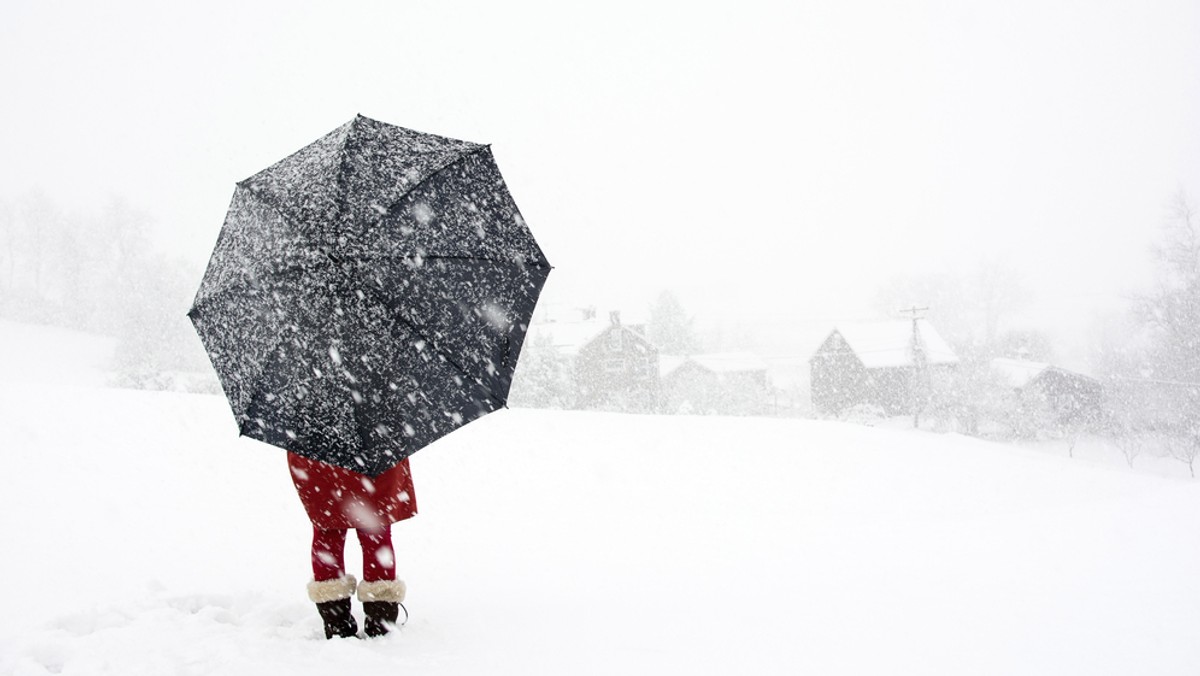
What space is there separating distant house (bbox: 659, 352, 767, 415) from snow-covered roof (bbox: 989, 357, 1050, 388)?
12618mm

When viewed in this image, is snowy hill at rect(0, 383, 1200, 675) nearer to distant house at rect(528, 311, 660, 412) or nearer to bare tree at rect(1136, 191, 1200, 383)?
distant house at rect(528, 311, 660, 412)

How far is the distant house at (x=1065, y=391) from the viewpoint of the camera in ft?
109

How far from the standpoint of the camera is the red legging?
337cm

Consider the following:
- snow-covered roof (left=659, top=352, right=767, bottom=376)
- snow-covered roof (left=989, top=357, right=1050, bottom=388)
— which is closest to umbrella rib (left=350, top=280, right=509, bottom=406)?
snow-covered roof (left=659, top=352, right=767, bottom=376)

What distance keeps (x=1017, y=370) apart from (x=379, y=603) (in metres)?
41.4

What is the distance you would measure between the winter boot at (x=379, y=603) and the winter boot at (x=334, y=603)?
8 centimetres

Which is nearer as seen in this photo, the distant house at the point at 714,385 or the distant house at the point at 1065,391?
the distant house at the point at 1065,391

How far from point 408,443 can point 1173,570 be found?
201 inches

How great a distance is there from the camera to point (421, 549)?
586cm

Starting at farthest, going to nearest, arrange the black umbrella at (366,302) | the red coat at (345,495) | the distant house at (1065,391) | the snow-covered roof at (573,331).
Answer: the snow-covered roof at (573,331)
the distant house at (1065,391)
the red coat at (345,495)
the black umbrella at (366,302)

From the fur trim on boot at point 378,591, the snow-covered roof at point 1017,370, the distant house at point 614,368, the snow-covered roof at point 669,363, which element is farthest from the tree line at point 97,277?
the snow-covered roof at point 1017,370

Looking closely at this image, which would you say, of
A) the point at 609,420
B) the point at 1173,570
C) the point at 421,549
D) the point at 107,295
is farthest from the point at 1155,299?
the point at 107,295

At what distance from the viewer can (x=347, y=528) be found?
338 centimetres

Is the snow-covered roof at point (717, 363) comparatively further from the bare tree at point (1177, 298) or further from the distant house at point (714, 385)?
the bare tree at point (1177, 298)
